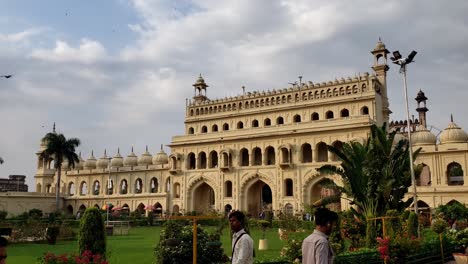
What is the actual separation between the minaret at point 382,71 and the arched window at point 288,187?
10.7 metres

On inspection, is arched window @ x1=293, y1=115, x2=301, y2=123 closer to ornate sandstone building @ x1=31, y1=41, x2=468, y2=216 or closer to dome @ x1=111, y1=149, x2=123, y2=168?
ornate sandstone building @ x1=31, y1=41, x2=468, y2=216

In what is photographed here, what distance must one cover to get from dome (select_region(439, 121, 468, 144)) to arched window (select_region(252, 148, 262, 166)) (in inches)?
624

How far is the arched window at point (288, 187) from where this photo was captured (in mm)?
39422

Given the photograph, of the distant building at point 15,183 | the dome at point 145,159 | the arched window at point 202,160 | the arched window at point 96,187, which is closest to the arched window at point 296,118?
the arched window at point 202,160

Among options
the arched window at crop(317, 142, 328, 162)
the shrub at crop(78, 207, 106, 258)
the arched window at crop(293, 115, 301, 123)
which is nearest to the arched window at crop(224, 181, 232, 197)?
the arched window at crop(293, 115, 301, 123)

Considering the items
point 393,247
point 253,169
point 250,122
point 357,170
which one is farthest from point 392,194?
point 250,122

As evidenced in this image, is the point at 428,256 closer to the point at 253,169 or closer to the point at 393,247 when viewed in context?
the point at 393,247

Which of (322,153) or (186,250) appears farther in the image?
(322,153)

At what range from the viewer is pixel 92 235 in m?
13.5

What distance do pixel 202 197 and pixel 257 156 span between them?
25.9ft

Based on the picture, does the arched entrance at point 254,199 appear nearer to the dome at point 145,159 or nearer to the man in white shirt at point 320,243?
the dome at point 145,159

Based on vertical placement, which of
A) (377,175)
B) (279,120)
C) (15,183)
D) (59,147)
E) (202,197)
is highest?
(279,120)

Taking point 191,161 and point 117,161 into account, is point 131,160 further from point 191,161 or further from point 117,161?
point 191,161

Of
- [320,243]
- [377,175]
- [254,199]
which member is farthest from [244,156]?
[320,243]
